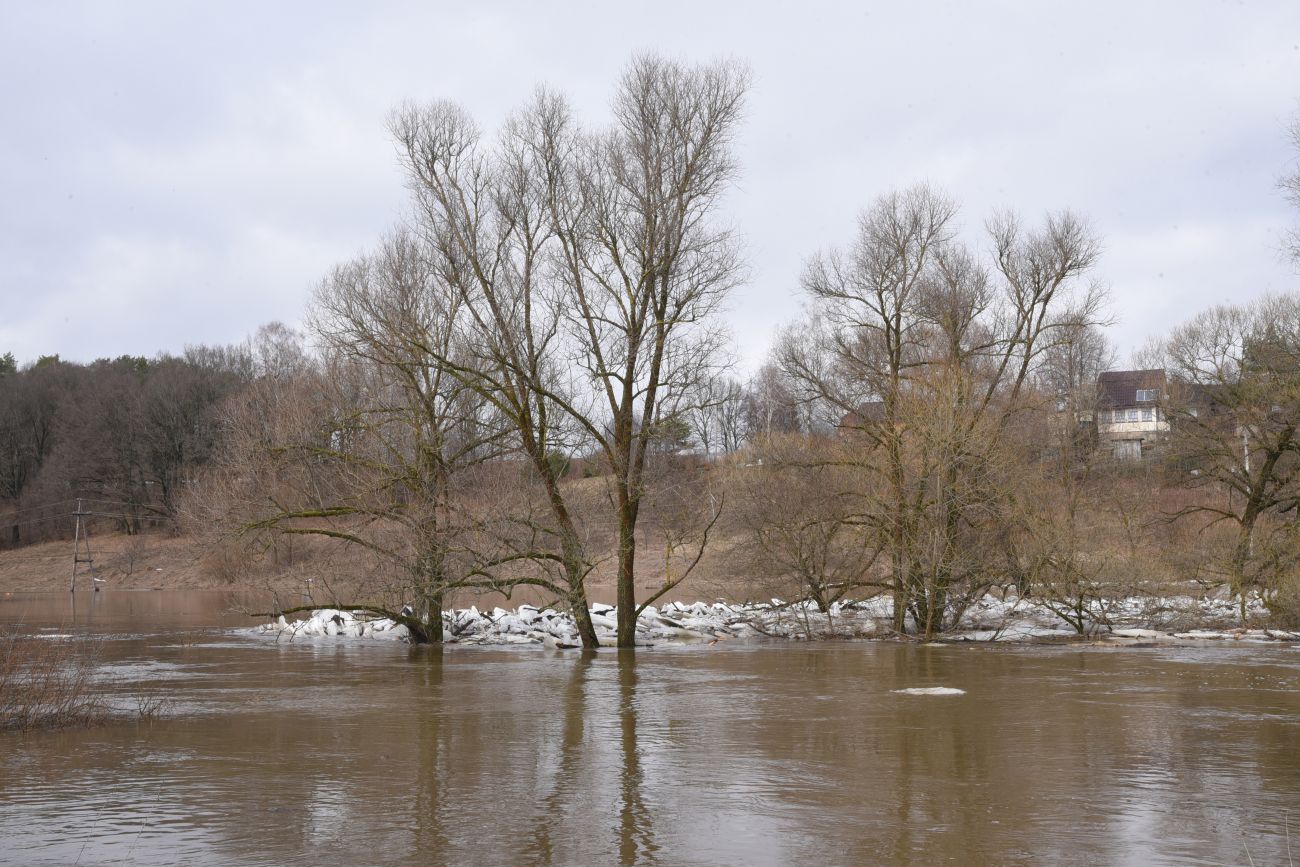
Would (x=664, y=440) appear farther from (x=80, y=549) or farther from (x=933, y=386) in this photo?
(x=80, y=549)

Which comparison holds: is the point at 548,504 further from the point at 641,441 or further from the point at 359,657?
the point at 359,657


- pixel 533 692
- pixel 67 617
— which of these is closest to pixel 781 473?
pixel 533 692

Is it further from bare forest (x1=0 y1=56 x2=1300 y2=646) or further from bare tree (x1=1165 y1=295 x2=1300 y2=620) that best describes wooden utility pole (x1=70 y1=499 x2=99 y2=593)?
bare tree (x1=1165 y1=295 x2=1300 y2=620)

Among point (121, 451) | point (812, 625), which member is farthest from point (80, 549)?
point (812, 625)

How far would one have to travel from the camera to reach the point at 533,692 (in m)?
18.8

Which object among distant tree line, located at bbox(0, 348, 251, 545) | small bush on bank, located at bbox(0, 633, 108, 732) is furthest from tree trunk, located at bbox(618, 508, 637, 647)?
distant tree line, located at bbox(0, 348, 251, 545)

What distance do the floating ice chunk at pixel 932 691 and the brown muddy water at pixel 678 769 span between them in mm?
327

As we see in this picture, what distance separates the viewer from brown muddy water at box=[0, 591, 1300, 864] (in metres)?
8.93

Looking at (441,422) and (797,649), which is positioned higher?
(441,422)

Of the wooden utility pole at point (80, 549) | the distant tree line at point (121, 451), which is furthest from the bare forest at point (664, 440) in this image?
the distant tree line at point (121, 451)

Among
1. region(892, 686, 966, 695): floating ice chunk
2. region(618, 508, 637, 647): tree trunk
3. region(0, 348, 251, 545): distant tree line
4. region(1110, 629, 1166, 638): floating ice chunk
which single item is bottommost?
region(892, 686, 966, 695): floating ice chunk

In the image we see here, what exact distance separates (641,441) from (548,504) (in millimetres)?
2535

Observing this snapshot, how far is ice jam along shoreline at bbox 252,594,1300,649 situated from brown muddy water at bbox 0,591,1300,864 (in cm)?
634

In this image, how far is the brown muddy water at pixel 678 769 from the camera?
29.3 feet
